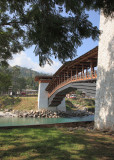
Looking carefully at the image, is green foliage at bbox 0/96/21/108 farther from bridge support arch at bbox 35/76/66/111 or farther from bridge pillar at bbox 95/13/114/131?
bridge pillar at bbox 95/13/114/131

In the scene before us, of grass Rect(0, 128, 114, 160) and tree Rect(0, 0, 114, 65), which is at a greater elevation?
tree Rect(0, 0, 114, 65)

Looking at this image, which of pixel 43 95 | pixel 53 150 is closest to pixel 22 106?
pixel 43 95

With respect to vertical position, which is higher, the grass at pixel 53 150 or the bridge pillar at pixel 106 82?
the bridge pillar at pixel 106 82

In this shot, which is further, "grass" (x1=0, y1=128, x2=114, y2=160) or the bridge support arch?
the bridge support arch

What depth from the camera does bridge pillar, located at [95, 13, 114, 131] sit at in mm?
6242

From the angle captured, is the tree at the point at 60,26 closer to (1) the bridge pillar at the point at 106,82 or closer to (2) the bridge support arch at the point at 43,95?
(1) the bridge pillar at the point at 106,82

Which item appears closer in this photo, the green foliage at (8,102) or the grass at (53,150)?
the grass at (53,150)

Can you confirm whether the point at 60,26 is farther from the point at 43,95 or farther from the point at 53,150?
the point at 43,95

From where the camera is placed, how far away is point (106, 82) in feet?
21.5

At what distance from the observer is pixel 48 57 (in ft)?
9.89

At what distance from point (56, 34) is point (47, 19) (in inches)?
14.3

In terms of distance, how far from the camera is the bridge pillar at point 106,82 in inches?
246

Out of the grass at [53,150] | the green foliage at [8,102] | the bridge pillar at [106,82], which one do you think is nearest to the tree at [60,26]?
the grass at [53,150]

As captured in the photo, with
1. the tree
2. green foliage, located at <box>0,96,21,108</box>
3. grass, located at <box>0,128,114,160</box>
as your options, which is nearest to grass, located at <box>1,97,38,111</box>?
green foliage, located at <box>0,96,21,108</box>
